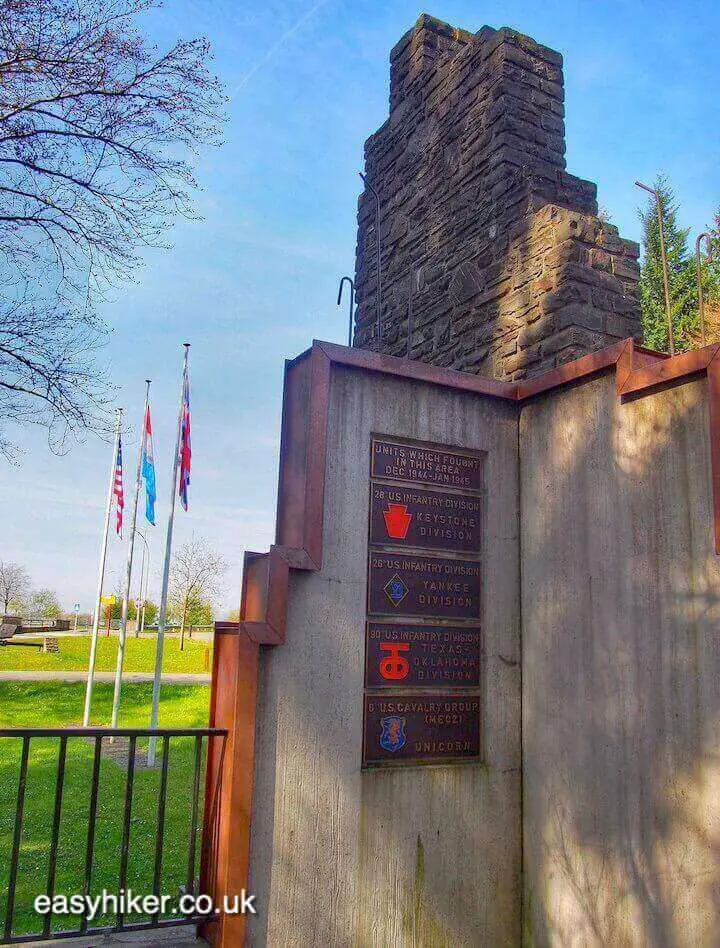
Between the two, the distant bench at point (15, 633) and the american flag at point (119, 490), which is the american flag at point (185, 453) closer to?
the american flag at point (119, 490)

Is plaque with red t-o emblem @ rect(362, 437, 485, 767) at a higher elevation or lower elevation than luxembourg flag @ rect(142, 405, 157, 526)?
lower

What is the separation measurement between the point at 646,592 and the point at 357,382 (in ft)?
5.91

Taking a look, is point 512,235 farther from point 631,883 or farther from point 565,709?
point 631,883

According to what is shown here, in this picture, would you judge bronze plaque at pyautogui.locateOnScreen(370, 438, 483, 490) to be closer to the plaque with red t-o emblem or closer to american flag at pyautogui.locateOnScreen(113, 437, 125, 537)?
the plaque with red t-o emblem

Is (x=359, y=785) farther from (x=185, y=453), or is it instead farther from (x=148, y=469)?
(x=148, y=469)

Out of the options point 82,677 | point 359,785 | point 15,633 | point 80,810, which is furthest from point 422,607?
point 15,633

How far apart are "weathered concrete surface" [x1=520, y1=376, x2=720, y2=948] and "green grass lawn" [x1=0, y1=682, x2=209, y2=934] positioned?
10.6 feet

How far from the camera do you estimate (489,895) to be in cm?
381

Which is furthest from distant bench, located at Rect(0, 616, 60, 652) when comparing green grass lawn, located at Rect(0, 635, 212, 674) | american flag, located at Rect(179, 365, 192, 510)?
american flag, located at Rect(179, 365, 192, 510)

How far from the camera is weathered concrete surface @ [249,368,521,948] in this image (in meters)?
3.40

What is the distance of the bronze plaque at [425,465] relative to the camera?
394 centimetres

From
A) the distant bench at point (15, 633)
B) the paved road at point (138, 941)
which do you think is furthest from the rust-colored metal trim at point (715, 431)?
the distant bench at point (15, 633)

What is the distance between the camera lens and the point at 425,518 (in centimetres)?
401

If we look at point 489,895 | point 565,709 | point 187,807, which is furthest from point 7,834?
point 565,709
